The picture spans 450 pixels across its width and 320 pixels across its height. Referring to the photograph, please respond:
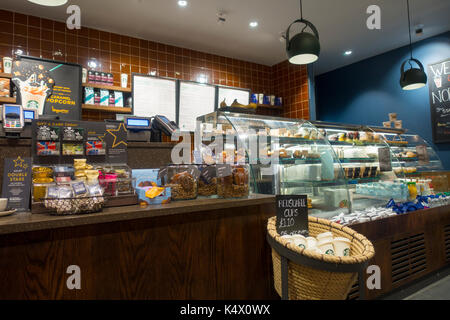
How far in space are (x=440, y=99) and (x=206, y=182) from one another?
5617 millimetres

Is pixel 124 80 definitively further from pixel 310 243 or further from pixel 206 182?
pixel 310 243

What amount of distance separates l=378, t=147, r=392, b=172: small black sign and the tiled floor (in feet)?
4.24

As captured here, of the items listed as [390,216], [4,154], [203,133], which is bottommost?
[390,216]

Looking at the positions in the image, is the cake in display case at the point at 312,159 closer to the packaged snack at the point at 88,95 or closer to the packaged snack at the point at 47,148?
the packaged snack at the point at 47,148

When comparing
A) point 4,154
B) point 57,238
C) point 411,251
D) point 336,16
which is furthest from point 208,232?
point 336,16

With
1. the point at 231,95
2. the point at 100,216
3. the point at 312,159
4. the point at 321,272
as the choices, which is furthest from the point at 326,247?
the point at 231,95

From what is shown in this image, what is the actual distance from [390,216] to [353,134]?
4.72ft

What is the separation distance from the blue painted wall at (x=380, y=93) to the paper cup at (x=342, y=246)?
205 inches

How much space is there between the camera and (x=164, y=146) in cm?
226

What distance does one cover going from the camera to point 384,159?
3.40 metres

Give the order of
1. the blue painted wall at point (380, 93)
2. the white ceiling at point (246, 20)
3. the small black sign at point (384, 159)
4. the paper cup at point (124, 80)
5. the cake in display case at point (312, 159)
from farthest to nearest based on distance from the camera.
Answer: the blue painted wall at point (380, 93) → the paper cup at point (124, 80) → the white ceiling at point (246, 20) → the small black sign at point (384, 159) → the cake in display case at point (312, 159)

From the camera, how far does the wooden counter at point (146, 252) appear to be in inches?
42.4

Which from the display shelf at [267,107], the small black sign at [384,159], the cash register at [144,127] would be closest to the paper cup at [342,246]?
the cash register at [144,127]

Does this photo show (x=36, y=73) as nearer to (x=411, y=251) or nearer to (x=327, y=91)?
(x=411, y=251)
